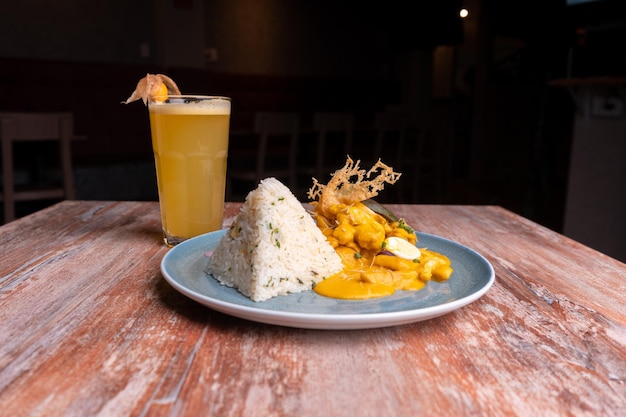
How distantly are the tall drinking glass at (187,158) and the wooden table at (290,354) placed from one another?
0.20 metres

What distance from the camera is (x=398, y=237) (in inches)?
35.2

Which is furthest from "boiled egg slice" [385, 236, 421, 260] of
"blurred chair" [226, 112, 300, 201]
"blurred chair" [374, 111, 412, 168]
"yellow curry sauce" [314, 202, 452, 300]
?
"blurred chair" [374, 111, 412, 168]

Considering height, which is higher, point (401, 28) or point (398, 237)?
point (401, 28)

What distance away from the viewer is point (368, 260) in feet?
2.89

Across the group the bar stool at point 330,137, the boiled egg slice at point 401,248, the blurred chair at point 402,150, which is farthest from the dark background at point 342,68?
the boiled egg slice at point 401,248

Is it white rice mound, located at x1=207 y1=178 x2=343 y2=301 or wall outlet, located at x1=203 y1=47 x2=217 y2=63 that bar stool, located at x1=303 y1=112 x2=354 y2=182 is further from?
white rice mound, located at x1=207 y1=178 x2=343 y2=301

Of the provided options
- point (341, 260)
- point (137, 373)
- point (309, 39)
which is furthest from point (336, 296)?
point (309, 39)

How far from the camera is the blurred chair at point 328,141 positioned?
408cm

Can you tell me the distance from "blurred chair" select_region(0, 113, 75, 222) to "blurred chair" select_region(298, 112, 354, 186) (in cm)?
172

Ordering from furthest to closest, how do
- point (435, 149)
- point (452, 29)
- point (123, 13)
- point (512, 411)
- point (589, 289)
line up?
point (452, 29)
point (123, 13)
point (435, 149)
point (589, 289)
point (512, 411)

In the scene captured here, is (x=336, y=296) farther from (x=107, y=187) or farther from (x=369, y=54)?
(x=369, y=54)

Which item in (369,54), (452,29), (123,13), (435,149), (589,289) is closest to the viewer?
(589,289)

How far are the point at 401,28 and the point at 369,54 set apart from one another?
740 mm

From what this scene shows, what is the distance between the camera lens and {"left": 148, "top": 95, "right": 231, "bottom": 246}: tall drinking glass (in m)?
1.04
